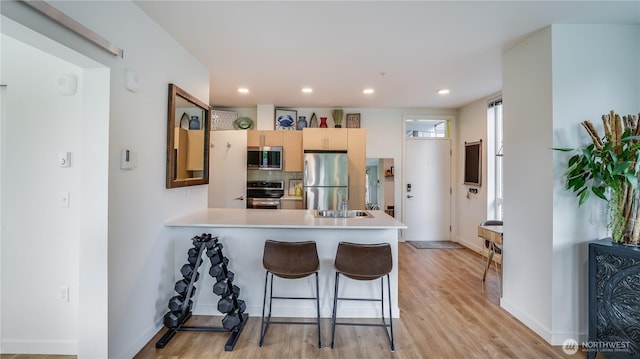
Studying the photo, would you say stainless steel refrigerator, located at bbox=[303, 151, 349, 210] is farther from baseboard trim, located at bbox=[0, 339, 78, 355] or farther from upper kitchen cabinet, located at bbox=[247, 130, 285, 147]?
baseboard trim, located at bbox=[0, 339, 78, 355]

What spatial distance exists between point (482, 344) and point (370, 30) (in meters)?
Answer: 2.62

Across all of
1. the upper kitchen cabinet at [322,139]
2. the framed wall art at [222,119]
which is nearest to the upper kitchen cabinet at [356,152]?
the upper kitchen cabinet at [322,139]

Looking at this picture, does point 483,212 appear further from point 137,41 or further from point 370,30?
point 137,41

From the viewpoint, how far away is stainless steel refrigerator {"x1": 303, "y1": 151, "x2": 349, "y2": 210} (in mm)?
4355

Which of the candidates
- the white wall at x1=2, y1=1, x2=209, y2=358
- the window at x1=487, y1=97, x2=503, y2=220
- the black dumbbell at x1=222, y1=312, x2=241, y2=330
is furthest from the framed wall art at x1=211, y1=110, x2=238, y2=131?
the window at x1=487, y1=97, x2=503, y2=220

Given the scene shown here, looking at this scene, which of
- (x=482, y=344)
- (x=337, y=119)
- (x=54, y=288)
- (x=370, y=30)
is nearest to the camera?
(x=54, y=288)

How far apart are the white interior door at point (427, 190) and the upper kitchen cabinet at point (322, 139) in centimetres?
151

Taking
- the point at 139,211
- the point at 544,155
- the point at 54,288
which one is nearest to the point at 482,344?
the point at 544,155

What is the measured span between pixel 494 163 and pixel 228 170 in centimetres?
420

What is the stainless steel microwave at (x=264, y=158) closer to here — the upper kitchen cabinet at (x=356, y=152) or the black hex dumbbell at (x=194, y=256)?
the upper kitchen cabinet at (x=356, y=152)

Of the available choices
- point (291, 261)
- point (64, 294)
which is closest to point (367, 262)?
point (291, 261)

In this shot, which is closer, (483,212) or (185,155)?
(185,155)

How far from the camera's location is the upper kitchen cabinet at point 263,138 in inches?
187

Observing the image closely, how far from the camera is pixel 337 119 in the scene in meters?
4.95
